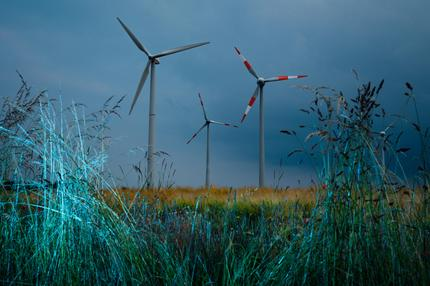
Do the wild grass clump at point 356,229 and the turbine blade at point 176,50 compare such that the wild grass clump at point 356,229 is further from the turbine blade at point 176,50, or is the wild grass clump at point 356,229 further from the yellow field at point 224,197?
the turbine blade at point 176,50

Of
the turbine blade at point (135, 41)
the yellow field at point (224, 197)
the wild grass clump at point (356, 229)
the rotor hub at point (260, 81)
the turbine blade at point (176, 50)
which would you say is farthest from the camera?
the rotor hub at point (260, 81)

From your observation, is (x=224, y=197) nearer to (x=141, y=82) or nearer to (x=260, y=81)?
(x=141, y=82)

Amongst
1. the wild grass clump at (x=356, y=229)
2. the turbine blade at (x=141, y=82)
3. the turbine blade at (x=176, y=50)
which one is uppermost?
the turbine blade at (x=176, y=50)

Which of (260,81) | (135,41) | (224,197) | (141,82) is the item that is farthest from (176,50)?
(224,197)

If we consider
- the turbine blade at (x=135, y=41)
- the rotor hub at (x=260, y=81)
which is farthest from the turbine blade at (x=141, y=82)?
the rotor hub at (x=260, y=81)

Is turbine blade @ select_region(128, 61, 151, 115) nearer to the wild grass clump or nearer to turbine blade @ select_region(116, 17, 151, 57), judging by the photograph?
turbine blade @ select_region(116, 17, 151, 57)

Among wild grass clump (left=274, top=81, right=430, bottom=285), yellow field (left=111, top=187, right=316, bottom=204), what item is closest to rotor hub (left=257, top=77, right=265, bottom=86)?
yellow field (left=111, top=187, right=316, bottom=204)

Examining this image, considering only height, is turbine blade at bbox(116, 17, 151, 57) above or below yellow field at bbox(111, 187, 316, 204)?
above

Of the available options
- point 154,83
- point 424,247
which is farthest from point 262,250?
point 154,83

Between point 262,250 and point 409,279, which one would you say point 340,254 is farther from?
point 262,250

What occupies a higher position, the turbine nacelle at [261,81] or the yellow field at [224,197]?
the turbine nacelle at [261,81]

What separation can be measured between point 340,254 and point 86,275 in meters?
2.30

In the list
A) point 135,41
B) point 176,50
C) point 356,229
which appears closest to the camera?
point 356,229

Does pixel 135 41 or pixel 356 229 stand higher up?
pixel 135 41
